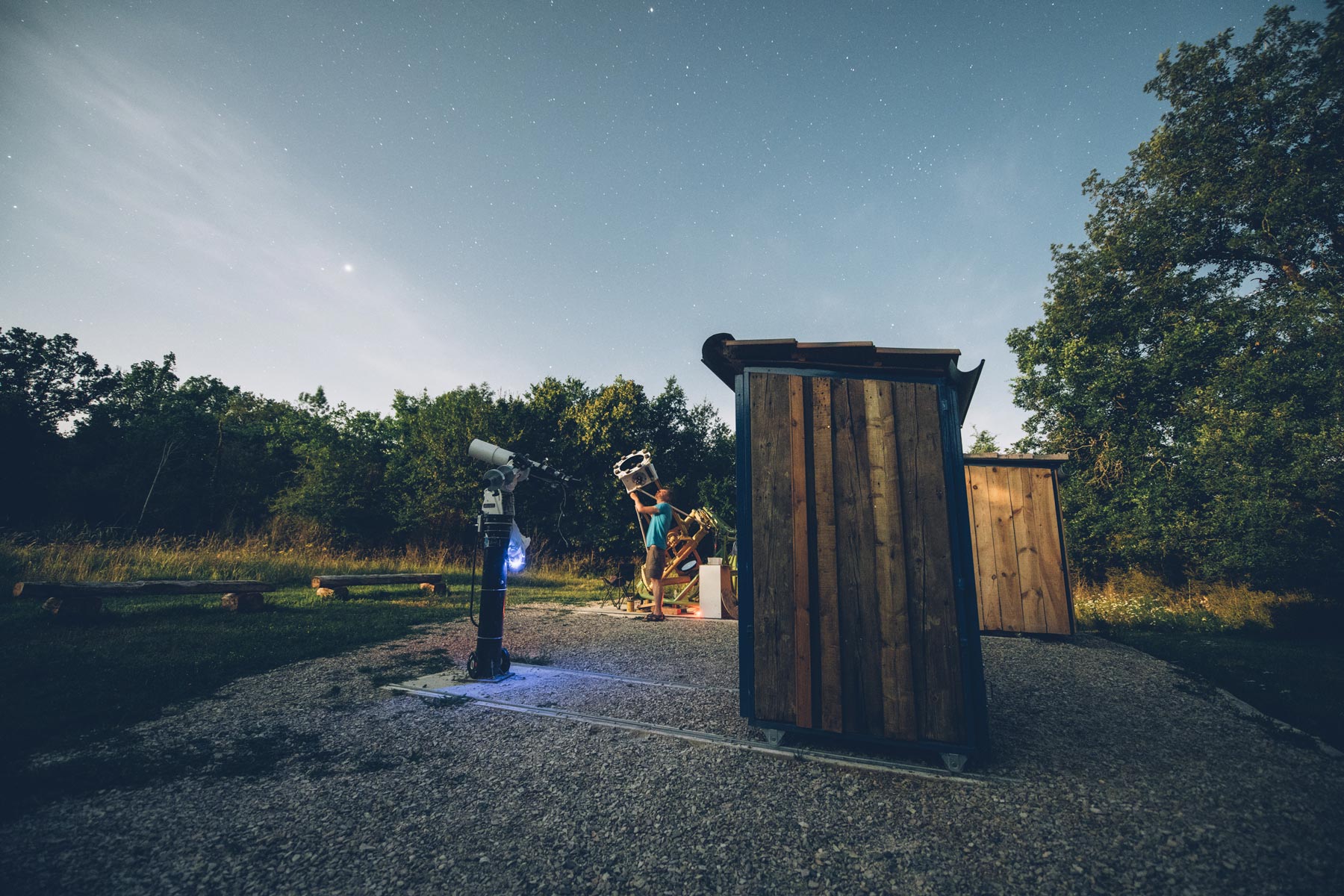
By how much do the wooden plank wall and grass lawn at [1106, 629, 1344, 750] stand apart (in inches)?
128

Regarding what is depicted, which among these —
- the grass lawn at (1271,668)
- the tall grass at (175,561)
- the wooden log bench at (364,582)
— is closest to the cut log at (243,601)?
the wooden log bench at (364,582)

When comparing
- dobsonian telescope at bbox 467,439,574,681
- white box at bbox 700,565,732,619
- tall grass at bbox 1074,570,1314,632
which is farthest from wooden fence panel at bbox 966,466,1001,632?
dobsonian telescope at bbox 467,439,574,681

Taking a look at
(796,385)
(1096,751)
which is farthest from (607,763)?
(1096,751)

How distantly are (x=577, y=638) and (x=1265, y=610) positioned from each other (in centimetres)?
1249

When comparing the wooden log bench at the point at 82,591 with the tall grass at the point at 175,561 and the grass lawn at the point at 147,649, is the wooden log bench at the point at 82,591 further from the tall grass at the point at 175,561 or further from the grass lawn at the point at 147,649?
the tall grass at the point at 175,561

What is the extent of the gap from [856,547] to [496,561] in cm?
356

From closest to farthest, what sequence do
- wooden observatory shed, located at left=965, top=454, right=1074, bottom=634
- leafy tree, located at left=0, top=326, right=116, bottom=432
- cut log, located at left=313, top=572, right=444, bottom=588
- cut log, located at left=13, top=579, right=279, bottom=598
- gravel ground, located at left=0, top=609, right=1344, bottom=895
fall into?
gravel ground, located at left=0, top=609, right=1344, bottom=895
cut log, located at left=13, top=579, right=279, bottom=598
wooden observatory shed, located at left=965, top=454, right=1074, bottom=634
cut log, located at left=313, top=572, right=444, bottom=588
leafy tree, located at left=0, top=326, right=116, bottom=432

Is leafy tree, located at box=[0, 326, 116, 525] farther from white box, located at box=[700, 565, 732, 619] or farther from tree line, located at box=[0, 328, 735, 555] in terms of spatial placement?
white box, located at box=[700, 565, 732, 619]

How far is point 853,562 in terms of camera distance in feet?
10.9

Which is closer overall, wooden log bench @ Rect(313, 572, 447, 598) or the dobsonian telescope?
the dobsonian telescope

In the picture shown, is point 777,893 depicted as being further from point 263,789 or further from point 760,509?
point 263,789

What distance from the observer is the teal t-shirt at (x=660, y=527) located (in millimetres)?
9359

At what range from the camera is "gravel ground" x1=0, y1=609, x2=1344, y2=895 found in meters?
2.06

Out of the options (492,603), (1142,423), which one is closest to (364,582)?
(492,603)
